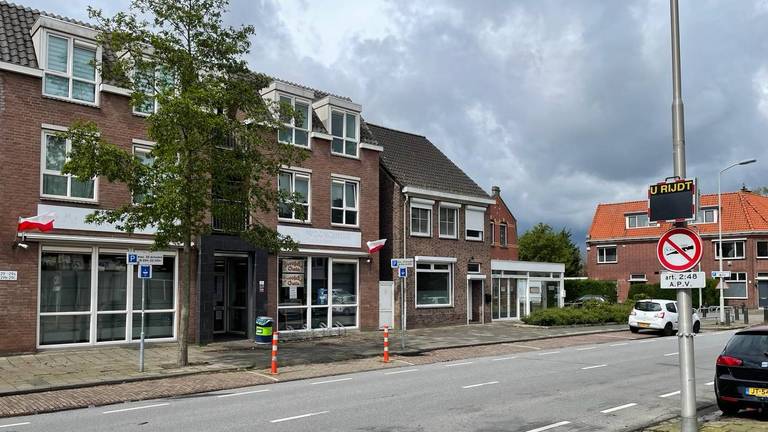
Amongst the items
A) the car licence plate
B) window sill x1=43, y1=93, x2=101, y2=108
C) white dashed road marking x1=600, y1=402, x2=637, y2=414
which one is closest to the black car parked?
the car licence plate

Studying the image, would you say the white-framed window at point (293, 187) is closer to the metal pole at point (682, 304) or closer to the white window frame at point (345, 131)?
the white window frame at point (345, 131)

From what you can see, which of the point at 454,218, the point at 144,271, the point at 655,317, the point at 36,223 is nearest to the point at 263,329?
the point at 144,271

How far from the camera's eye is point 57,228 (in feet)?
58.8

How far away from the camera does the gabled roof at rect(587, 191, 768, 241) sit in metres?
51.5

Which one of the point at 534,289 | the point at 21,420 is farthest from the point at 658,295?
the point at 21,420

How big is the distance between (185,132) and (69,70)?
520 centimetres

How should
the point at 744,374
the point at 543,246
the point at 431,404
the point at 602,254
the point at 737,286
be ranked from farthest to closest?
the point at 543,246
the point at 602,254
the point at 737,286
the point at 431,404
the point at 744,374

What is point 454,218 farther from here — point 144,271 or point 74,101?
point 144,271

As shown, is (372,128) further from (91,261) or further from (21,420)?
(21,420)

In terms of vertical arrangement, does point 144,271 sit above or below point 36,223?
below

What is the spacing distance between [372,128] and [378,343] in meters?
11.8

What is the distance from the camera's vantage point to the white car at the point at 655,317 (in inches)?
1084

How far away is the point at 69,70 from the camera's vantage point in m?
18.6

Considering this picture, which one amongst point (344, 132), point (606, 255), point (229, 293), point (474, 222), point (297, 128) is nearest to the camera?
point (229, 293)
